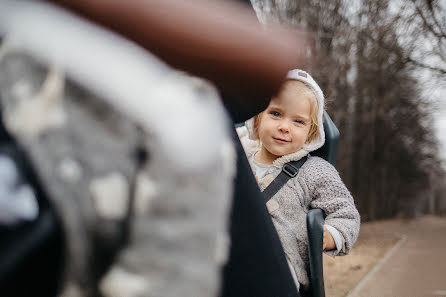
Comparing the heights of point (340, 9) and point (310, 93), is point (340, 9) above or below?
A: above

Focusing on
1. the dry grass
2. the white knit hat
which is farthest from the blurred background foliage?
the dry grass

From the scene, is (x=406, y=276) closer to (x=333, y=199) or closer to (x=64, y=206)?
(x=333, y=199)

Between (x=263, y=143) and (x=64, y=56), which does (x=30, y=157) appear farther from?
(x=263, y=143)

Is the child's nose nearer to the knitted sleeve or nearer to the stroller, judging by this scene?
the knitted sleeve

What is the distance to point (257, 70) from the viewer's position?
2.40 ft

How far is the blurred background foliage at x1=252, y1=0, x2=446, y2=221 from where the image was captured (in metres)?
8.90

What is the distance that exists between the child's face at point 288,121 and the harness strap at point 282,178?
12 centimetres

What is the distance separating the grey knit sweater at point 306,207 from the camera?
1.72 m

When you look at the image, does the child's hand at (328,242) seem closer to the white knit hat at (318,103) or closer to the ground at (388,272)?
the white knit hat at (318,103)

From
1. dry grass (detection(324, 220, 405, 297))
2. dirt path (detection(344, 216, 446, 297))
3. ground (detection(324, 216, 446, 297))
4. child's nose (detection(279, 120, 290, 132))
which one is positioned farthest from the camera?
dry grass (detection(324, 220, 405, 297))

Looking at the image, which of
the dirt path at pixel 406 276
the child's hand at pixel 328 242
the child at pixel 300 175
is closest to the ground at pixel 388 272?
the dirt path at pixel 406 276

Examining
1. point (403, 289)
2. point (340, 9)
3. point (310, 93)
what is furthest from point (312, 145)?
point (340, 9)

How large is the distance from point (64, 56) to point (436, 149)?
2883 cm

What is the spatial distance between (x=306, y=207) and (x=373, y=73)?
12.2m
